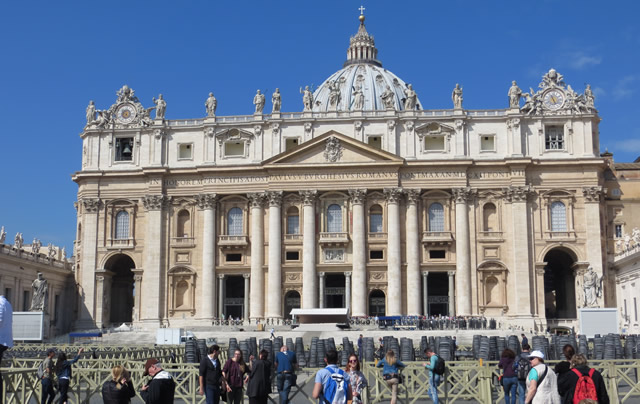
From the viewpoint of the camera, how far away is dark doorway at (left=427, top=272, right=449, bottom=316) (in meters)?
73.7

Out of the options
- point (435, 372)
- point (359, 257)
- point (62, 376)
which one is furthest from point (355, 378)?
point (359, 257)

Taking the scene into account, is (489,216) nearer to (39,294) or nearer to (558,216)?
(558,216)

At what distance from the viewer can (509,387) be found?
67.8ft

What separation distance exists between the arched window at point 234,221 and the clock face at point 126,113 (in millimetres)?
13815

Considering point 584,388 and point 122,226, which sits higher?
point 122,226

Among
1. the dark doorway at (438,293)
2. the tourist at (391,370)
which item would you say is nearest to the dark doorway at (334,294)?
the dark doorway at (438,293)

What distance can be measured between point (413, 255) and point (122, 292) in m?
31.0

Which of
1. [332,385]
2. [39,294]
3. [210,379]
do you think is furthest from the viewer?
[39,294]

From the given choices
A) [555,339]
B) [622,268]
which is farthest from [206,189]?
[555,339]

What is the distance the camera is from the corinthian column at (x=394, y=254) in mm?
69625

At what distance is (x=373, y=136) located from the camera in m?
73.2

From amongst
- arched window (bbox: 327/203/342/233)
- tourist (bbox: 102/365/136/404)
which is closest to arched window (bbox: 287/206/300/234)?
arched window (bbox: 327/203/342/233)

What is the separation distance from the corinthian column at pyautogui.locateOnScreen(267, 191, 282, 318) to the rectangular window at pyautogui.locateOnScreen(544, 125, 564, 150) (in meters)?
25.1

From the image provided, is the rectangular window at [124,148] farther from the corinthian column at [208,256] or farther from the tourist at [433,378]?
the tourist at [433,378]
